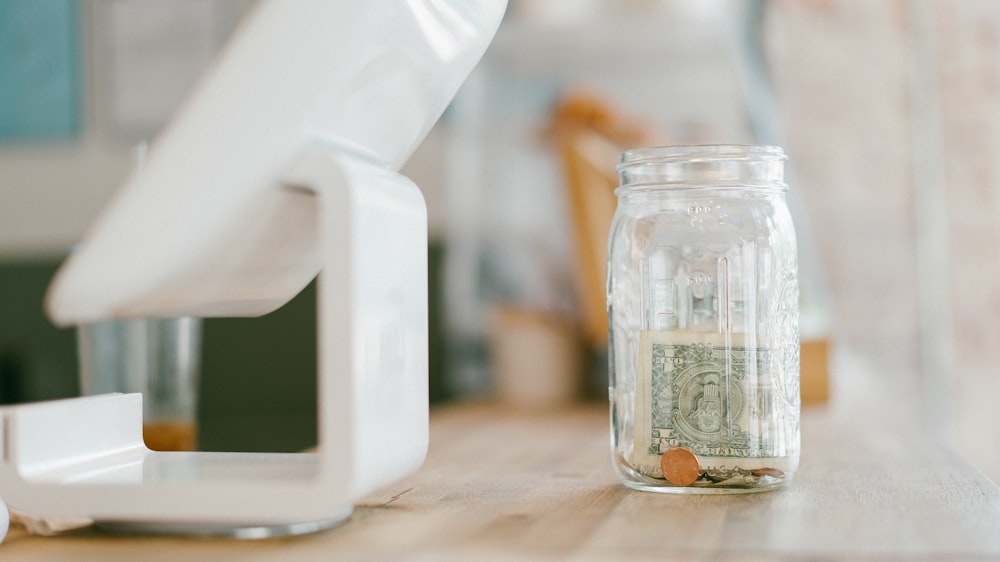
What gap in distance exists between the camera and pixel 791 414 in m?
0.64

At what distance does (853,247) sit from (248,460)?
1438mm

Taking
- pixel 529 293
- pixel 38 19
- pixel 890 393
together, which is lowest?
pixel 890 393

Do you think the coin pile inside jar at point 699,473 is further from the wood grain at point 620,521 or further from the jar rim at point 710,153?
the jar rim at point 710,153

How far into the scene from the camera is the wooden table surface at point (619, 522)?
Result: 0.48 metres

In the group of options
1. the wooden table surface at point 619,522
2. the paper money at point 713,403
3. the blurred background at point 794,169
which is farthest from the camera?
the blurred background at point 794,169

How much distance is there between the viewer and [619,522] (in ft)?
1.79

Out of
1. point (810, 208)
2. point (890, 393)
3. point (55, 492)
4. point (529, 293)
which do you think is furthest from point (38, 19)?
point (55, 492)

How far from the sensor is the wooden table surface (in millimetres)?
479

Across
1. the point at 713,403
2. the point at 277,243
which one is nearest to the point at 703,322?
the point at 713,403

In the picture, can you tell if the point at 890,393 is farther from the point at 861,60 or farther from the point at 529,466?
the point at 529,466

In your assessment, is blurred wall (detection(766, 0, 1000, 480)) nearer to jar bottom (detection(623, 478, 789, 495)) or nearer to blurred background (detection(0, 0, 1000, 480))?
blurred background (detection(0, 0, 1000, 480))

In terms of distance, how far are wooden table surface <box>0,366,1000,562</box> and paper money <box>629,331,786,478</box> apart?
0.09ft

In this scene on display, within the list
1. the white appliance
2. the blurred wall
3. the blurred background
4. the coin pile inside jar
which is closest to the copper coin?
the coin pile inside jar

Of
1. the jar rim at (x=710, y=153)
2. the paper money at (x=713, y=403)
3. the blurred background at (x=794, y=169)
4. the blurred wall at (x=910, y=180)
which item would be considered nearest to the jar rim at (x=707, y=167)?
the jar rim at (x=710, y=153)
